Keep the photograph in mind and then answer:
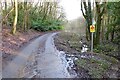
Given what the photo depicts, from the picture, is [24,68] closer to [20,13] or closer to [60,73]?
[60,73]

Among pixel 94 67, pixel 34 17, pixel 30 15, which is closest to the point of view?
pixel 94 67

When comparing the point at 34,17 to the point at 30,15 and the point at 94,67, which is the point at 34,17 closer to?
the point at 30,15

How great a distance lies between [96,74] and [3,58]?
6.53m

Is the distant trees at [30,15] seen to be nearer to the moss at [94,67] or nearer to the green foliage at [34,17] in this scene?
the green foliage at [34,17]

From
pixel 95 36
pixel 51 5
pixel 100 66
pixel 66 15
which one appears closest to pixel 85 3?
pixel 95 36

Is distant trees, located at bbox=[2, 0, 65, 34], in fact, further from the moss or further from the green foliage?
the moss

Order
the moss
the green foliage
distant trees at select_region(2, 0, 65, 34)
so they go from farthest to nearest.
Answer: the green foliage < distant trees at select_region(2, 0, 65, 34) < the moss

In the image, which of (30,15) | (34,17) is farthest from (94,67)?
(34,17)

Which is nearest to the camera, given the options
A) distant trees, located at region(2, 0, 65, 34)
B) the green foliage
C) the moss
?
the moss

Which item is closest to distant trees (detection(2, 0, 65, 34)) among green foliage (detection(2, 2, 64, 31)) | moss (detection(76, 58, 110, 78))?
green foliage (detection(2, 2, 64, 31))

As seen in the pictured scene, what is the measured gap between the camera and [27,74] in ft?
37.1

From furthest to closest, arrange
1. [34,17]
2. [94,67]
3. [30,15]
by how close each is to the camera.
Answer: [34,17] → [30,15] → [94,67]

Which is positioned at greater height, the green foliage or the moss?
the green foliage

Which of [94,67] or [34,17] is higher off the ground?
[34,17]
